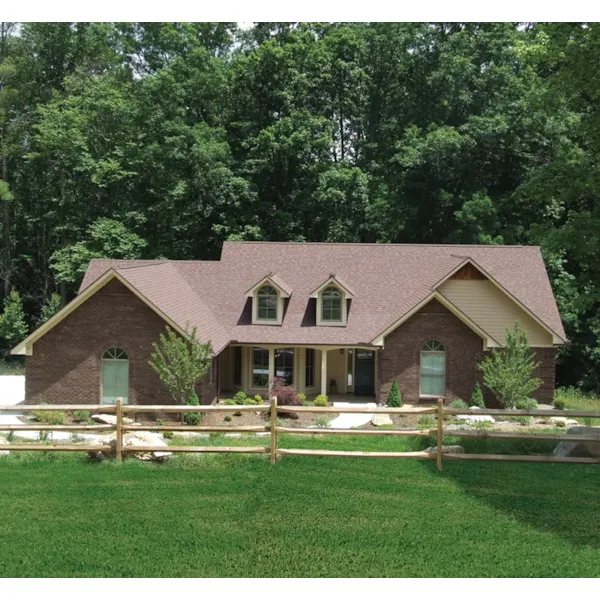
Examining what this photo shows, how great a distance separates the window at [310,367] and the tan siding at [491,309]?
5.45 meters

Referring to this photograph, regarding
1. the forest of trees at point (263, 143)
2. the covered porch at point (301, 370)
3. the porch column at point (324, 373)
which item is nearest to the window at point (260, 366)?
the covered porch at point (301, 370)

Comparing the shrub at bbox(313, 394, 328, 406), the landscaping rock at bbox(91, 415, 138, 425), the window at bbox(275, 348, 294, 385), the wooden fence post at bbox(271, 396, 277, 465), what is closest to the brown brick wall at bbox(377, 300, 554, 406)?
the shrub at bbox(313, 394, 328, 406)

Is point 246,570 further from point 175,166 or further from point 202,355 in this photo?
point 175,166

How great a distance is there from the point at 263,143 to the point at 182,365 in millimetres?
20756

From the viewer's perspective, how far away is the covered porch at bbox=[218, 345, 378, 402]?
27344 mm

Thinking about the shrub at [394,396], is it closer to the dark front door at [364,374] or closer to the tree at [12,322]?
the dark front door at [364,374]

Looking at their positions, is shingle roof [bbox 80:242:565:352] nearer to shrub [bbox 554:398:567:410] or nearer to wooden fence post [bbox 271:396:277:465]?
shrub [bbox 554:398:567:410]

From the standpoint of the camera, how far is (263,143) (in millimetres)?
39531

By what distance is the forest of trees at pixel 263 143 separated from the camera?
38.0 m

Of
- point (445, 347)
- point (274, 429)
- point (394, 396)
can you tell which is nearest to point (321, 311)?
point (394, 396)

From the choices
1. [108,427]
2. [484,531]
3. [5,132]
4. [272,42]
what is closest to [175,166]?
[272,42]

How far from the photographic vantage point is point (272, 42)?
40.3m

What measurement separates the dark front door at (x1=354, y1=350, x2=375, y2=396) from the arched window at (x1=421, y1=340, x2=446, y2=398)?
2725mm

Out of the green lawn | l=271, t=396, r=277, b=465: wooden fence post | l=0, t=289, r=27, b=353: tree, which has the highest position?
l=0, t=289, r=27, b=353: tree
